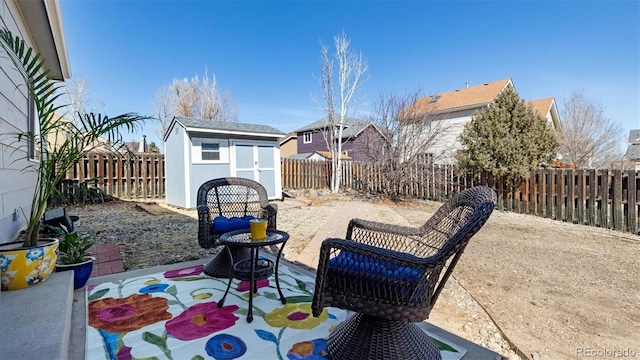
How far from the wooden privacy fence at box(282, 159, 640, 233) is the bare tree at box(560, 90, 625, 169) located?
10020mm

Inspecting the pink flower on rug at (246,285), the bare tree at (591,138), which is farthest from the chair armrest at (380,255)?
the bare tree at (591,138)

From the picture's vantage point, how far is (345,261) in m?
1.59

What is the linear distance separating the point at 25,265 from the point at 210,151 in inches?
245

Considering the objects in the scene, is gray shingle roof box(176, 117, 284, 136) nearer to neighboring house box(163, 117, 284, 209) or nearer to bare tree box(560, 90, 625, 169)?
neighboring house box(163, 117, 284, 209)

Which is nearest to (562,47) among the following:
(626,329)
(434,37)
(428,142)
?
(434,37)

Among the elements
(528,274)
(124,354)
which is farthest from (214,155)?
(528,274)

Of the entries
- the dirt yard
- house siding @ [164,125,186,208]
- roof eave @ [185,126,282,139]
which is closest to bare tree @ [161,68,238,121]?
house siding @ [164,125,186,208]

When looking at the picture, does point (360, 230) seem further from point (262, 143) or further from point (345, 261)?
point (262, 143)

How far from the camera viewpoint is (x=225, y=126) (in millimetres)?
8211

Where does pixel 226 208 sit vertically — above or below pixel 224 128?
below

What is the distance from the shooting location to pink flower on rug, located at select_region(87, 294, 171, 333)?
6.50 feet

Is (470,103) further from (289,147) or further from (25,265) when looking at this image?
(289,147)

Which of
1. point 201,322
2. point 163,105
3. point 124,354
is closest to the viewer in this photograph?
point 124,354

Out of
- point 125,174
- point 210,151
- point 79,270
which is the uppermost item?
point 210,151
